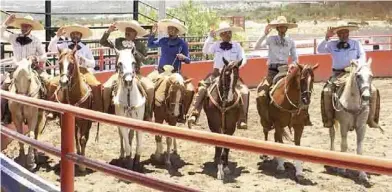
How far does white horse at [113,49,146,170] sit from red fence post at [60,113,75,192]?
3827mm

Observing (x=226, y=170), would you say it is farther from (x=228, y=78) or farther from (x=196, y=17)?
(x=196, y=17)

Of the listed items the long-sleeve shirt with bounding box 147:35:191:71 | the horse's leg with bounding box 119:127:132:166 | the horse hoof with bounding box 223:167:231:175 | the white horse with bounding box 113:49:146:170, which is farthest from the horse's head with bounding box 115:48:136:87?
the horse hoof with bounding box 223:167:231:175

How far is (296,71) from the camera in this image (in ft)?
24.7

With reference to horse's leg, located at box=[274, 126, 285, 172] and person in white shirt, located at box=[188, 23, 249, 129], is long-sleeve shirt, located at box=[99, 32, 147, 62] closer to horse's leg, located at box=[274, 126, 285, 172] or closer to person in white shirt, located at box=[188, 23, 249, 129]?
person in white shirt, located at box=[188, 23, 249, 129]

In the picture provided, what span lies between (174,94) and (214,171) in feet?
3.77

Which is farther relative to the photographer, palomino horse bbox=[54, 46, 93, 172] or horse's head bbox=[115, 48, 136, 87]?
palomino horse bbox=[54, 46, 93, 172]

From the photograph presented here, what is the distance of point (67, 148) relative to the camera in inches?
124

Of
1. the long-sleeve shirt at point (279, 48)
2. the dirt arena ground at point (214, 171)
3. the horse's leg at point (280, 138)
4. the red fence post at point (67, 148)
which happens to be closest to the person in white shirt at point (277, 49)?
the long-sleeve shirt at point (279, 48)

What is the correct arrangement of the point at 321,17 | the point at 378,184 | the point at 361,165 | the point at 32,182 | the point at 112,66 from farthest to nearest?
1. the point at 321,17
2. the point at 112,66
3. the point at 378,184
4. the point at 32,182
5. the point at 361,165

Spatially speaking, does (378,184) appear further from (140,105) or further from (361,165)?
(361,165)

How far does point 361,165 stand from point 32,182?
236 centimetres

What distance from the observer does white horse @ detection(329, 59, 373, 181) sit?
7410 mm

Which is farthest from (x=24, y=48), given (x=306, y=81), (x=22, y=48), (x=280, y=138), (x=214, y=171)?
(x=306, y=81)

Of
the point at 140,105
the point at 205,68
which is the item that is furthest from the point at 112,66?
the point at 140,105
